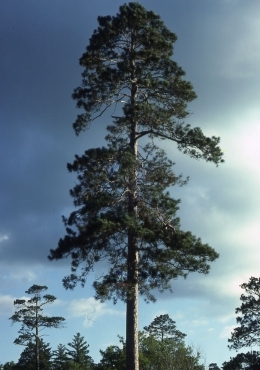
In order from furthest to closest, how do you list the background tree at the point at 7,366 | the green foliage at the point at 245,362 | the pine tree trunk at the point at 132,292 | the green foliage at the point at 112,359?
the background tree at the point at 7,366
the green foliage at the point at 112,359
the green foliage at the point at 245,362
the pine tree trunk at the point at 132,292

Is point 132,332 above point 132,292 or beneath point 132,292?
beneath

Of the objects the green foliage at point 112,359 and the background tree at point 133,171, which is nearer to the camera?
the background tree at point 133,171

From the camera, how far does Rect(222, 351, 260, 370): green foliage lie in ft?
136

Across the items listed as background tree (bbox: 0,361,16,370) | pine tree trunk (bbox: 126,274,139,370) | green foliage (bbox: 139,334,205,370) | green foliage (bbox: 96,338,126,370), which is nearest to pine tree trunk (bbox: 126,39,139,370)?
pine tree trunk (bbox: 126,274,139,370)

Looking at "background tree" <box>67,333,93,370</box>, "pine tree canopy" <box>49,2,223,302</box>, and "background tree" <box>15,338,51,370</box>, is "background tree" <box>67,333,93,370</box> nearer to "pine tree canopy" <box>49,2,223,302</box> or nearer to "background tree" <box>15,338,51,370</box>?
"background tree" <box>15,338,51,370</box>

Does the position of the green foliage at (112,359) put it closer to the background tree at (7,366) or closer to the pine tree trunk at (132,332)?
the background tree at (7,366)

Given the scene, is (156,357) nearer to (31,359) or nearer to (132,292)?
(31,359)

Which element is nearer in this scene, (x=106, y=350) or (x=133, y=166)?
(x=133, y=166)

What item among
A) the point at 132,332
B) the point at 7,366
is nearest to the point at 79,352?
the point at 7,366

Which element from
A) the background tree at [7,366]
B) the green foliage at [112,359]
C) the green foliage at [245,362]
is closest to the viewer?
the green foliage at [245,362]

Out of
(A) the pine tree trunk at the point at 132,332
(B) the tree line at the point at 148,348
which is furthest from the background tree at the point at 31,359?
(A) the pine tree trunk at the point at 132,332

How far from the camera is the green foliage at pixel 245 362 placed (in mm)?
41594

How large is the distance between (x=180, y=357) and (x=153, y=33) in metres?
30.1

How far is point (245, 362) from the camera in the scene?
4231cm
